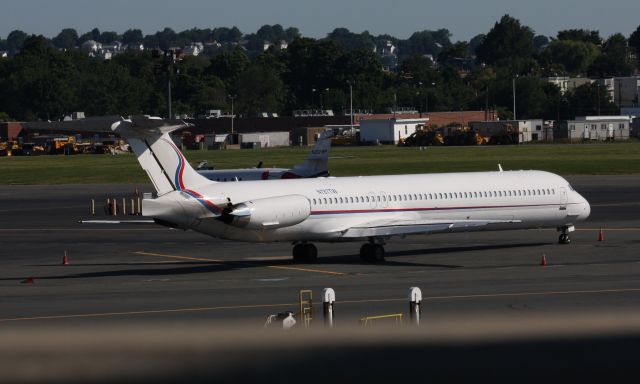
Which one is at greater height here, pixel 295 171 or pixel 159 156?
pixel 159 156

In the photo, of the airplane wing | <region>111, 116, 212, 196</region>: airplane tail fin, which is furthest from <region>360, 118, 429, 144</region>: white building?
<region>111, 116, 212, 196</region>: airplane tail fin

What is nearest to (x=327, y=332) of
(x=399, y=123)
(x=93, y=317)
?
(x=93, y=317)

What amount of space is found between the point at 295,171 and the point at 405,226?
30802mm

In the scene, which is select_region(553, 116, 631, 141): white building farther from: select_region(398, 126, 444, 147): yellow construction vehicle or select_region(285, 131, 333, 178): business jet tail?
select_region(285, 131, 333, 178): business jet tail

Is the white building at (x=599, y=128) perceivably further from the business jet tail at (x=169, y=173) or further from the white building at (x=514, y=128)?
the business jet tail at (x=169, y=173)

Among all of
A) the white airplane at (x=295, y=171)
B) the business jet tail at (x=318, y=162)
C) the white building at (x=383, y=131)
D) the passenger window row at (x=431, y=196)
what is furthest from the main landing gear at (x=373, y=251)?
the white building at (x=383, y=131)

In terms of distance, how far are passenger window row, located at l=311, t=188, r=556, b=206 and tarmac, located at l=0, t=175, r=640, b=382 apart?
6.92 feet

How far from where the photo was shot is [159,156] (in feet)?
116

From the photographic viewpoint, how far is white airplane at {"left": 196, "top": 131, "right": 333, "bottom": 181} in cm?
6550

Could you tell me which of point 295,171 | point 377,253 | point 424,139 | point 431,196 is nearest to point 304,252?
point 377,253

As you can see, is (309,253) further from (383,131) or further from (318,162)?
(383,131)

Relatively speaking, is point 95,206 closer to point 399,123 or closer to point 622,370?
point 622,370

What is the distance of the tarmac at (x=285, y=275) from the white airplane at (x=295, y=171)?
402 inches

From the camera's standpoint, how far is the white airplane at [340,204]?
34.7m
